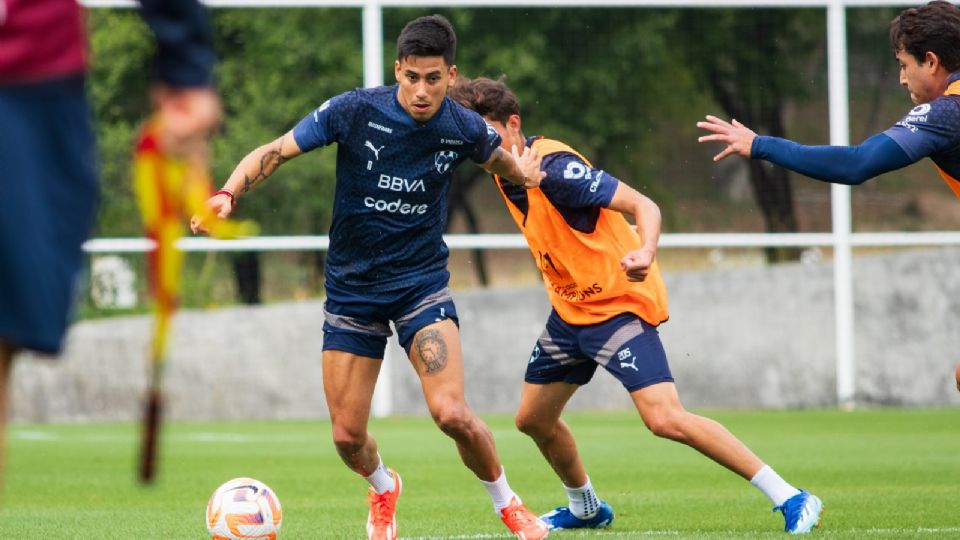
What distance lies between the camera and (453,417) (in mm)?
6441

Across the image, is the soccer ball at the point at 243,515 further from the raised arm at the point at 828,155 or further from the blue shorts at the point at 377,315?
the raised arm at the point at 828,155

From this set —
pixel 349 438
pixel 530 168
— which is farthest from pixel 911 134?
pixel 349 438

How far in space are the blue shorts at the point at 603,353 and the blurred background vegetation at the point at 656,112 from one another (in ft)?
31.1

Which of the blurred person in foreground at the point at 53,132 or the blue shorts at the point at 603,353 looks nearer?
the blurred person in foreground at the point at 53,132

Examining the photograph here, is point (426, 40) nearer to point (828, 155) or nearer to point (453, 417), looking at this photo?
point (453, 417)

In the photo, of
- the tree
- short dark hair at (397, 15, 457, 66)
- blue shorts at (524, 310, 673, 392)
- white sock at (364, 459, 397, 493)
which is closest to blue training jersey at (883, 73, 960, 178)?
blue shorts at (524, 310, 673, 392)

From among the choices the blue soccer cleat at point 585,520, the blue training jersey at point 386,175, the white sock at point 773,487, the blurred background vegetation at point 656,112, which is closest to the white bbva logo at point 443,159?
the blue training jersey at point 386,175

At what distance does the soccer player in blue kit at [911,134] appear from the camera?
6082mm

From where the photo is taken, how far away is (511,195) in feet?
24.1

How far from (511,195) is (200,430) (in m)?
8.39

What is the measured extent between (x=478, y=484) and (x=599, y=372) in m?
7.18

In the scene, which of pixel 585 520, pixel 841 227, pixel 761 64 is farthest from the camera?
pixel 761 64

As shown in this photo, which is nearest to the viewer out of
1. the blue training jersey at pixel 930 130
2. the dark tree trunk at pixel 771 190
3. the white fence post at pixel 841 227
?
the blue training jersey at pixel 930 130

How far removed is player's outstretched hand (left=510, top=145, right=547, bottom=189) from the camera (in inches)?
268
